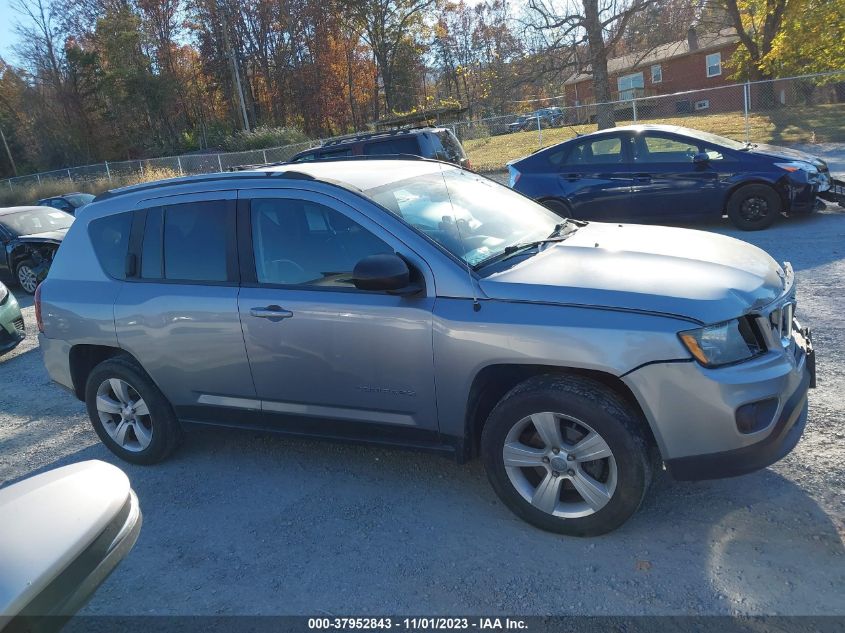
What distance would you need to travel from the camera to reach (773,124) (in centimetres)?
2062

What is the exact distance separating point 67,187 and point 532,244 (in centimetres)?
3292

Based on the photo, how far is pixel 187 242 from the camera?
14.0ft

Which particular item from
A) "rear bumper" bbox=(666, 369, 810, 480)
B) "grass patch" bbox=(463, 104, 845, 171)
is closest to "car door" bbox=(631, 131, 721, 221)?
"rear bumper" bbox=(666, 369, 810, 480)

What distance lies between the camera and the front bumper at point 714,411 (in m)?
2.89

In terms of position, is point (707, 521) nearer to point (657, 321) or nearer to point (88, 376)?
point (657, 321)

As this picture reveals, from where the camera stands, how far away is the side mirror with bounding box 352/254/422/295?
332 cm

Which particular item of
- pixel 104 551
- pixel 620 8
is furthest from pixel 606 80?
pixel 104 551

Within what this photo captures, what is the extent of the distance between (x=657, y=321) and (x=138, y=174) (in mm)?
32311

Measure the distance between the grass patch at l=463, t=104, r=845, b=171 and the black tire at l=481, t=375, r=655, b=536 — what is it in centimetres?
1860

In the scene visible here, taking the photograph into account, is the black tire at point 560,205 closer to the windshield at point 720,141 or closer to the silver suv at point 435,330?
the windshield at point 720,141

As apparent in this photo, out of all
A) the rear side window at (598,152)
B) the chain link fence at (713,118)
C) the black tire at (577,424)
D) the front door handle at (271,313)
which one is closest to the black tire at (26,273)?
the rear side window at (598,152)

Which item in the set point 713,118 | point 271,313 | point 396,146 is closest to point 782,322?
point 271,313

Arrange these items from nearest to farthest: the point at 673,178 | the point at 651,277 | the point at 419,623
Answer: the point at 419,623 < the point at 651,277 < the point at 673,178

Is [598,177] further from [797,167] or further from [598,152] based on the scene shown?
[797,167]
